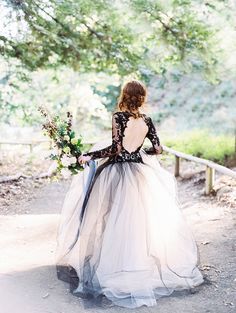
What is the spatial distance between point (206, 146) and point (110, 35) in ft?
16.0

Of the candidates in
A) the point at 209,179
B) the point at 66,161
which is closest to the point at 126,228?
the point at 66,161

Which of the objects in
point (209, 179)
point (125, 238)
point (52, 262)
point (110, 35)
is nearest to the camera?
point (125, 238)

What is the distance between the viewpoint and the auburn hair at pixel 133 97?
4789mm

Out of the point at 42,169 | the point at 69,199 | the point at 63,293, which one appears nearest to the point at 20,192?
the point at 42,169

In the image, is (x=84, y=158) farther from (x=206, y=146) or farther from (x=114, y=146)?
(x=206, y=146)

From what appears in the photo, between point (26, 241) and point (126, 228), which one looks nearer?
point (126, 228)

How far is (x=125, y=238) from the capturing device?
4.69 m

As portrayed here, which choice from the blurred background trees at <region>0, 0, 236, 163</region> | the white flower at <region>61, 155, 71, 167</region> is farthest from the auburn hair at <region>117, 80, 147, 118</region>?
the blurred background trees at <region>0, 0, 236, 163</region>

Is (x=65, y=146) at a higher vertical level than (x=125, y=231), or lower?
higher

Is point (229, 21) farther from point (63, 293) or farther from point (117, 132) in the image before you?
point (63, 293)

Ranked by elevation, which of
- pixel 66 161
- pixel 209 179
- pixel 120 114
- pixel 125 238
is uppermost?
pixel 120 114

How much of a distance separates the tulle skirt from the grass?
738 centimetres

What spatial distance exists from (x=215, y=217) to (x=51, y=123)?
333cm

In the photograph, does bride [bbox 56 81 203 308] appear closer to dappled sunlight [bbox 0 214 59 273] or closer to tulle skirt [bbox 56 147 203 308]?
tulle skirt [bbox 56 147 203 308]
